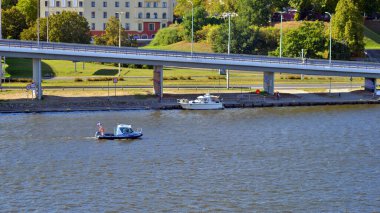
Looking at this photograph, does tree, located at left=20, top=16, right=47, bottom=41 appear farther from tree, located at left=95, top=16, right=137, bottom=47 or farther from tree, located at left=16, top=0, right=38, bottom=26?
tree, located at left=16, top=0, right=38, bottom=26

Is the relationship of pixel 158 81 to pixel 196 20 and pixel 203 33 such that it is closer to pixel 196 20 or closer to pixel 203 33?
pixel 203 33

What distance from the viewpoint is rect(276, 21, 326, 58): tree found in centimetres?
13088

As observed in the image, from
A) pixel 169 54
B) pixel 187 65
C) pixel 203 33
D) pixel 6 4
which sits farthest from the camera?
pixel 6 4

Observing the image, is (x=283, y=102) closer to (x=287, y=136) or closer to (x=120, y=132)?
(x=287, y=136)

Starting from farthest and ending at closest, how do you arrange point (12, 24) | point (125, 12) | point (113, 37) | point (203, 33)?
point (125, 12)
point (203, 33)
point (12, 24)
point (113, 37)

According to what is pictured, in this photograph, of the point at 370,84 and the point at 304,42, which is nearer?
the point at 370,84

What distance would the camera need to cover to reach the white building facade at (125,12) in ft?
566

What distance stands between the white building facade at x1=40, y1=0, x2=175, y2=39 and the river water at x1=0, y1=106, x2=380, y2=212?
79463 mm

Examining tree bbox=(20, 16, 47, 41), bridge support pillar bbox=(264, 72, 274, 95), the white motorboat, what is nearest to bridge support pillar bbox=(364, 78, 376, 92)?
bridge support pillar bbox=(264, 72, 274, 95)

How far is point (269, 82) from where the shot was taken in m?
107

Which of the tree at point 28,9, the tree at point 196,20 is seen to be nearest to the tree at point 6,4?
the tree at point 28,9

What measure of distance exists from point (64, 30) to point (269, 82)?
1870 inches

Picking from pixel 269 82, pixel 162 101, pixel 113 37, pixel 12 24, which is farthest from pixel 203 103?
pixel 12 24

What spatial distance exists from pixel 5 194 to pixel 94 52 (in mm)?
44130
